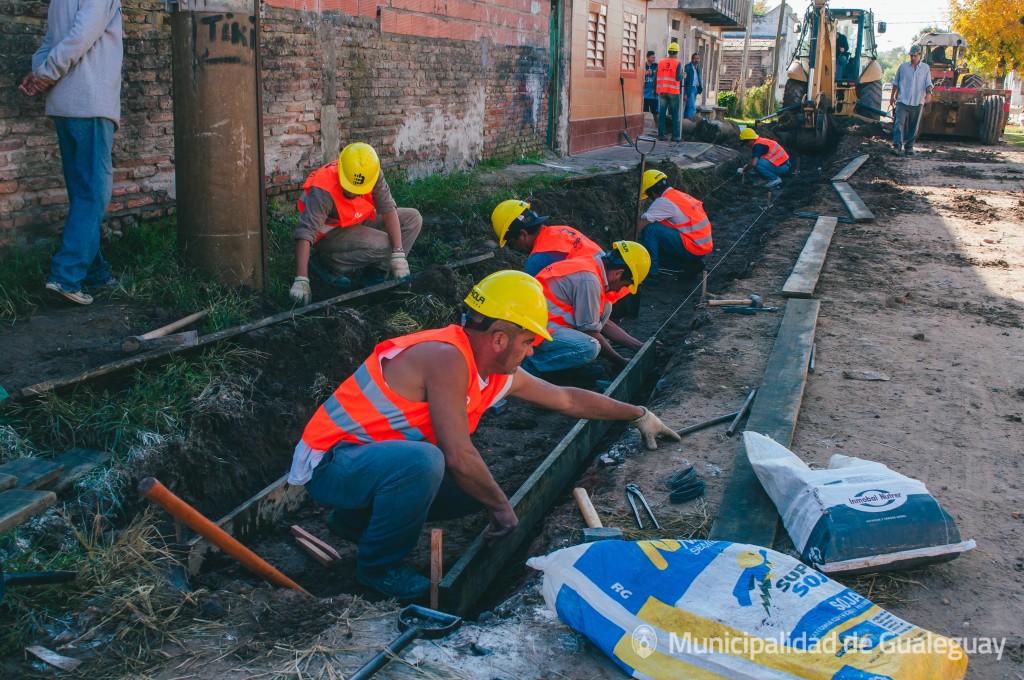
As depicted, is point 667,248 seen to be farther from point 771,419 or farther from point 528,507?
point 528,507

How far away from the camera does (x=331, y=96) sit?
841cm

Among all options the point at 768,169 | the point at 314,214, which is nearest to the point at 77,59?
the point at 314,214

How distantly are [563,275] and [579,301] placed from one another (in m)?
0.20

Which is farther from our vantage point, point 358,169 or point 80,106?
point 358,169

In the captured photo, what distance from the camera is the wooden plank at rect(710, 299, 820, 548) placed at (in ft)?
11.1

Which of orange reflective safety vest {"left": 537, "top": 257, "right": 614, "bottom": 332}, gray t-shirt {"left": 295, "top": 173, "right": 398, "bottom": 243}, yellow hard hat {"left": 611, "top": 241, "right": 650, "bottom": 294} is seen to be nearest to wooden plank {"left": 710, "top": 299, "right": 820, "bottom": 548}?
yellow hard hat {"left": 611, "top": 241, "right": 650, "bottom": 294}

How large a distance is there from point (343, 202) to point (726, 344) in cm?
292

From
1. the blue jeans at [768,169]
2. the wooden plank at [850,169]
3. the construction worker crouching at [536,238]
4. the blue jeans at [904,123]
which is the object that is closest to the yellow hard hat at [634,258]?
the construction worker crouching at [536,238]

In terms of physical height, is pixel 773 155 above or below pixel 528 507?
above

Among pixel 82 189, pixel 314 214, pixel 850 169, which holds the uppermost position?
pixel 850 169

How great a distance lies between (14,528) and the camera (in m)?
3.14

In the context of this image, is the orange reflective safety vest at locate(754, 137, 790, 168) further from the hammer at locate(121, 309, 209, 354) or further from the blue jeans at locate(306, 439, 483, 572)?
the blue jeans at locate(306, 439, 483, 572)

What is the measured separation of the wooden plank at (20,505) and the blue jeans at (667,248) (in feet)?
20.8

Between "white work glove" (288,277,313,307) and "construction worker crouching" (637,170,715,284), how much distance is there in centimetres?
367
